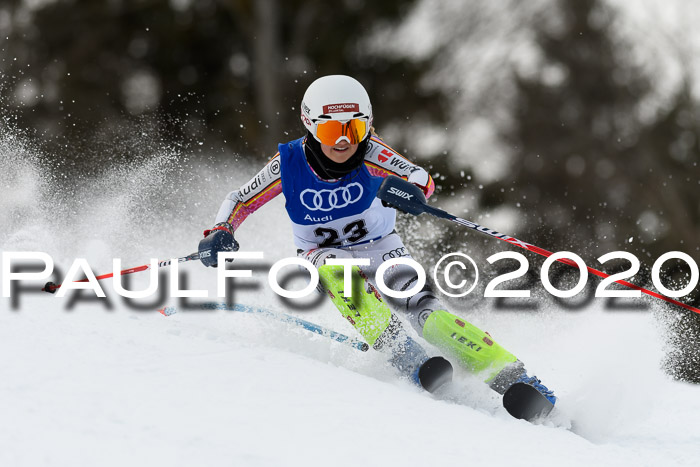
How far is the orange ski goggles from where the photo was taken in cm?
424

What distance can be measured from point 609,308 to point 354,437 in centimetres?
353

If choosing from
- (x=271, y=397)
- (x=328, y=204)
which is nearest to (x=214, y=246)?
(x=328, y=204)

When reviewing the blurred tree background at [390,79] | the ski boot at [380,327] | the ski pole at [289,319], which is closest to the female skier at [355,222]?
the ski boot at [380,327]

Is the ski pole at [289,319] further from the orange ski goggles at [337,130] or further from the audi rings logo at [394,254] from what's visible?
the orange ski goggles at [337,130]

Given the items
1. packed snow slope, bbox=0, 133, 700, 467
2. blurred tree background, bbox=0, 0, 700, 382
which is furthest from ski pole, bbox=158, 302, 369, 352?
blurred tree background, bbox=0, 0, 700, 382

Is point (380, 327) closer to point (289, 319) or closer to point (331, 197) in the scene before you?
point (289, 319)

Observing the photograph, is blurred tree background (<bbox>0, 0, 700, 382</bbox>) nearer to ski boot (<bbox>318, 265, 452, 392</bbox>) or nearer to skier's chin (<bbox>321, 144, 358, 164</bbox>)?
skier's chin (<bbox>321, 144, 358, 164</bbox>)

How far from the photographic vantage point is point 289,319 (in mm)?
4363

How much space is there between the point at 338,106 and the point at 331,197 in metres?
0.51

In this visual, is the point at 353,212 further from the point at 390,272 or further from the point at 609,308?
the point at 609,308

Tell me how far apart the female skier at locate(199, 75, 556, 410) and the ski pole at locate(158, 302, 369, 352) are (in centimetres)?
13

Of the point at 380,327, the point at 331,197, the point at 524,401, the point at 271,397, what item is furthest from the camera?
the point at 331,197

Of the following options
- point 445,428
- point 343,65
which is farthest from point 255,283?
point 343,65

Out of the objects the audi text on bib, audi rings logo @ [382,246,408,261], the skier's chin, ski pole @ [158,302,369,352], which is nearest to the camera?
ski pole @ [158,302,369,352]
